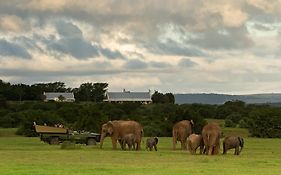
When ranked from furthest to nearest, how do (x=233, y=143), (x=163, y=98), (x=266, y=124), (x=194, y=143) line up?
(x=163, y=98)
(x=266, y=124)
(x=194, y=143)
(x=233, y=143)

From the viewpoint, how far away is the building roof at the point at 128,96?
178m

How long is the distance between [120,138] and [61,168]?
76.1 feet

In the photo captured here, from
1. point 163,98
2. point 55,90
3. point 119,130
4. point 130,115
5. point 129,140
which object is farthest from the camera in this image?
point 55,90

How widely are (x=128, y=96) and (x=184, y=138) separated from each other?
136 m

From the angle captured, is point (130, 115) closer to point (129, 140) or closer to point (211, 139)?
point (129, 140)

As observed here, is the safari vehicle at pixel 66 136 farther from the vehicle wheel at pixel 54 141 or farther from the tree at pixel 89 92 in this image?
the tree at pixel 89 92

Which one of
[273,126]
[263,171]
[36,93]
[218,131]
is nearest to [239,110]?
[273,126]

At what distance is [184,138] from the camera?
162 ft

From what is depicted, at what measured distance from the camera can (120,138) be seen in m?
49.9

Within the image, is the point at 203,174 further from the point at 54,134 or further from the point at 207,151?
the point at 54,134

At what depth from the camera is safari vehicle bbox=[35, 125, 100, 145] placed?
54312 mm

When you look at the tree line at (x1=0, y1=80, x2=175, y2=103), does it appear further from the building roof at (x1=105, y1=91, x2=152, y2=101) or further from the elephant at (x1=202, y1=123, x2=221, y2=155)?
the elephant at (x1=202, y1=123, x2=221, y2=155)

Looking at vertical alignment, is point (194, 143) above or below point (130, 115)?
below

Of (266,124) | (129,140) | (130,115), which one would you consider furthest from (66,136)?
(130,115)
